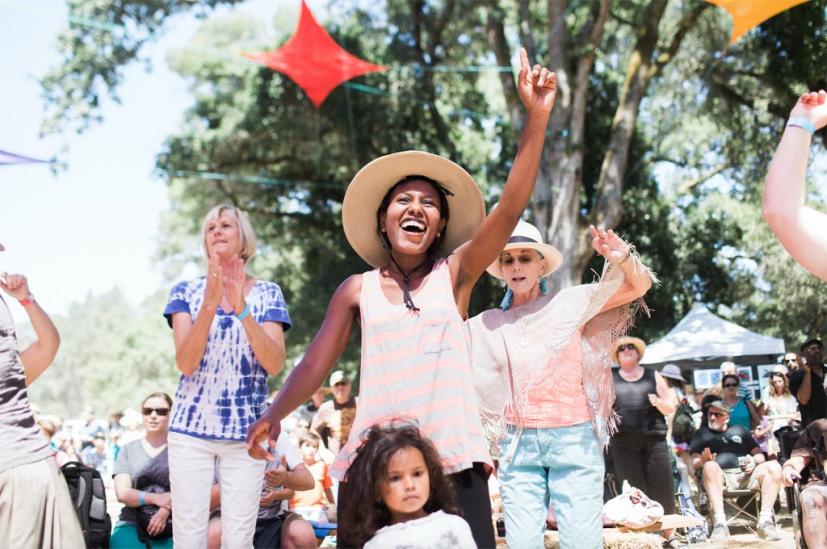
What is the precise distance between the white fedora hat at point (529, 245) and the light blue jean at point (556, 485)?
84cm

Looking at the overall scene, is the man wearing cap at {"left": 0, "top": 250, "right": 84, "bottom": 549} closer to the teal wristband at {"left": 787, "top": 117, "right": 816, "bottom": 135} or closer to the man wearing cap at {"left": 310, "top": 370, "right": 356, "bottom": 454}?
the teal wristband at {"left": 787, "top": 117, "right": 816, "bottom": 135}

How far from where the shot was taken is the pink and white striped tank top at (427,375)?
2551mm

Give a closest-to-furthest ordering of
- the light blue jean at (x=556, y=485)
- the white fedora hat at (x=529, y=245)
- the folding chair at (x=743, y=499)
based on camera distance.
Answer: the light blue jean at (x=556, y=485) < the white fedora hat at (x=529, y=245) < the folding chair at (x=743, y=499)

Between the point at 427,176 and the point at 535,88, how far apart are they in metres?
0.50

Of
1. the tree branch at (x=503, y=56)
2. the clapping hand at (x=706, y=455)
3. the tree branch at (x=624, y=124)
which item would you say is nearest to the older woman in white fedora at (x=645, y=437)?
the clapping hand at (x=706, y=455)

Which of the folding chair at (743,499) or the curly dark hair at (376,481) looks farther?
the folding chair at (743,499)

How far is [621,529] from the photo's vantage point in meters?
6.69

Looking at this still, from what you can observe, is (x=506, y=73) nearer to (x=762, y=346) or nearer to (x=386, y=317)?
(x=762, y=346)

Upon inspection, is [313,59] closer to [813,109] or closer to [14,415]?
[14,415]

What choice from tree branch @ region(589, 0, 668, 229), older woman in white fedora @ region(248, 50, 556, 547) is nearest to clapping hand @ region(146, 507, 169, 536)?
older woman in white fedora @ region(248, 50, 556, 547)

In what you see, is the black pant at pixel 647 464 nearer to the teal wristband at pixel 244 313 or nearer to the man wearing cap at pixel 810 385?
the man wearing cap at pixel 810 385

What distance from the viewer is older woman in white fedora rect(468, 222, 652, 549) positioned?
3703 millimetres

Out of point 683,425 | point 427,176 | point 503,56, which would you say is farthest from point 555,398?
point 503,56

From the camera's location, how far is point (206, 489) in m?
3.49
